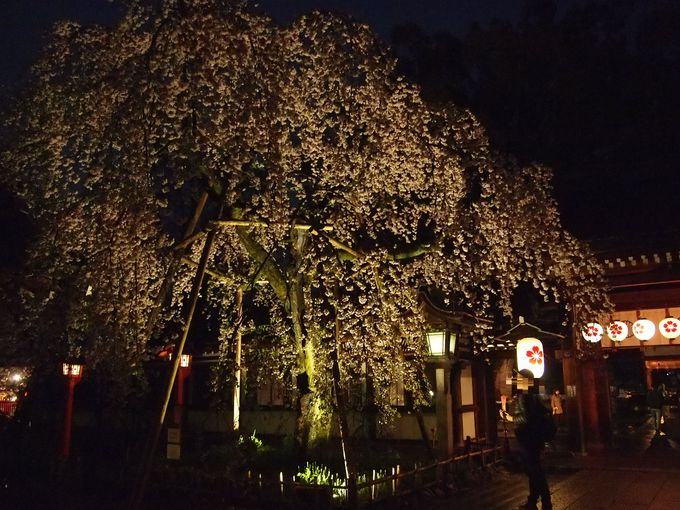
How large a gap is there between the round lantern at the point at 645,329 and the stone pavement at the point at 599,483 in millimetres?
3012

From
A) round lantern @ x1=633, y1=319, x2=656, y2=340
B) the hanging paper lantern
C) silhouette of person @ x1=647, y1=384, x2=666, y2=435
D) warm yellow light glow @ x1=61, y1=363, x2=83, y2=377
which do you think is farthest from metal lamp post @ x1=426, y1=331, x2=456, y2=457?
warm yellow light glow @ x1=61, y1=363, x2=83, y2=377

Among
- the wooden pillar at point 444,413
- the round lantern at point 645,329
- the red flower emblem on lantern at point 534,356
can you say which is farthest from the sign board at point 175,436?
the round lantern at point 645,329

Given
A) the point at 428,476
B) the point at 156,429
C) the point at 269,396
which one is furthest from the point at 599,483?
the point at 269,396

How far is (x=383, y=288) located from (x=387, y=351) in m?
1.13

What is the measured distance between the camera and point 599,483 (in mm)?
11641

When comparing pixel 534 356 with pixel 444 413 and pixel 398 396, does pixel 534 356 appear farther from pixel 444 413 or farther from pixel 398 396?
pixel 398 396

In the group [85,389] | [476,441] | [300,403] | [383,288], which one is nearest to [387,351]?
[383,288]

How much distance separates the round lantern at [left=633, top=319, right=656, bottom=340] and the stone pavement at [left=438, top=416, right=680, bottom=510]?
9.88ft

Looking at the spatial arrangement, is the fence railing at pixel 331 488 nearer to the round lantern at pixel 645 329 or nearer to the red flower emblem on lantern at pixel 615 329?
the red flower emblem on lantern at pixel 615 329

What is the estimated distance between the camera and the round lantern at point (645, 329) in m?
15.3

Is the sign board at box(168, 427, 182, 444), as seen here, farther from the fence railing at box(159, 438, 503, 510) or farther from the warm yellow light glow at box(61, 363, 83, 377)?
the warm yellow light glow at box(61, 363, 83, 377)

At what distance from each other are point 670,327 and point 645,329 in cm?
57

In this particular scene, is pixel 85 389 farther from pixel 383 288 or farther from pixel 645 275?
pixel 645 275

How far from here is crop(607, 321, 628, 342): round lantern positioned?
1575 cm
